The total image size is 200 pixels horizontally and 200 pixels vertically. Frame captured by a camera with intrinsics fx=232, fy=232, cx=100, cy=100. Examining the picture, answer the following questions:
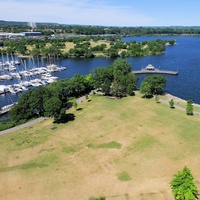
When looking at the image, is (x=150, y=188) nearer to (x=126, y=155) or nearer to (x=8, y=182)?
(x=126, y=155)

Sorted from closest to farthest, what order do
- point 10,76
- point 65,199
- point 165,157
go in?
1. point 65,199
2. point 165,157
3. point 10,76

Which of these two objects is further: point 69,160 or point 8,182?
point 69,160

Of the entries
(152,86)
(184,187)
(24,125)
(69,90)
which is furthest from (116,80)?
(184,187)

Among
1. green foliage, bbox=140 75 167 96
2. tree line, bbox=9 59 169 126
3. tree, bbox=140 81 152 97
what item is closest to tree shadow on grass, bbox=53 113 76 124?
tree line, bbox=9 59 169 126

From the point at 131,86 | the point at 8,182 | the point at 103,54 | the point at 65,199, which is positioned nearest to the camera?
the point at 65,199

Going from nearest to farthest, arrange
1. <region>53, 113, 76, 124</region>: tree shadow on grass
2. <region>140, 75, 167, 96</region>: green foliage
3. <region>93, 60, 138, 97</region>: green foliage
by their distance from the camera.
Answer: <region>53, 113, 76, 124</region>: tree shadow on grass → <region>140, 75, 167, 96</region>: green foliage → <region>93, 60, 138, 97</region>: green foliage

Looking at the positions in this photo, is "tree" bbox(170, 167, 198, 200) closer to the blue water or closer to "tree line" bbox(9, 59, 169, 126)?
"tree line" bbox(9, 59, 169, 126)

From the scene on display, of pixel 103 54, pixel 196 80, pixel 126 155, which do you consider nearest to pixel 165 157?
pixel 126 155

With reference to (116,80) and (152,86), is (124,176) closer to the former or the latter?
(152,86)

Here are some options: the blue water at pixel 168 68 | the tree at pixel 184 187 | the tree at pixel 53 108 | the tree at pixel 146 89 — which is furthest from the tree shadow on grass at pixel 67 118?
the tree at pixel 184 187
